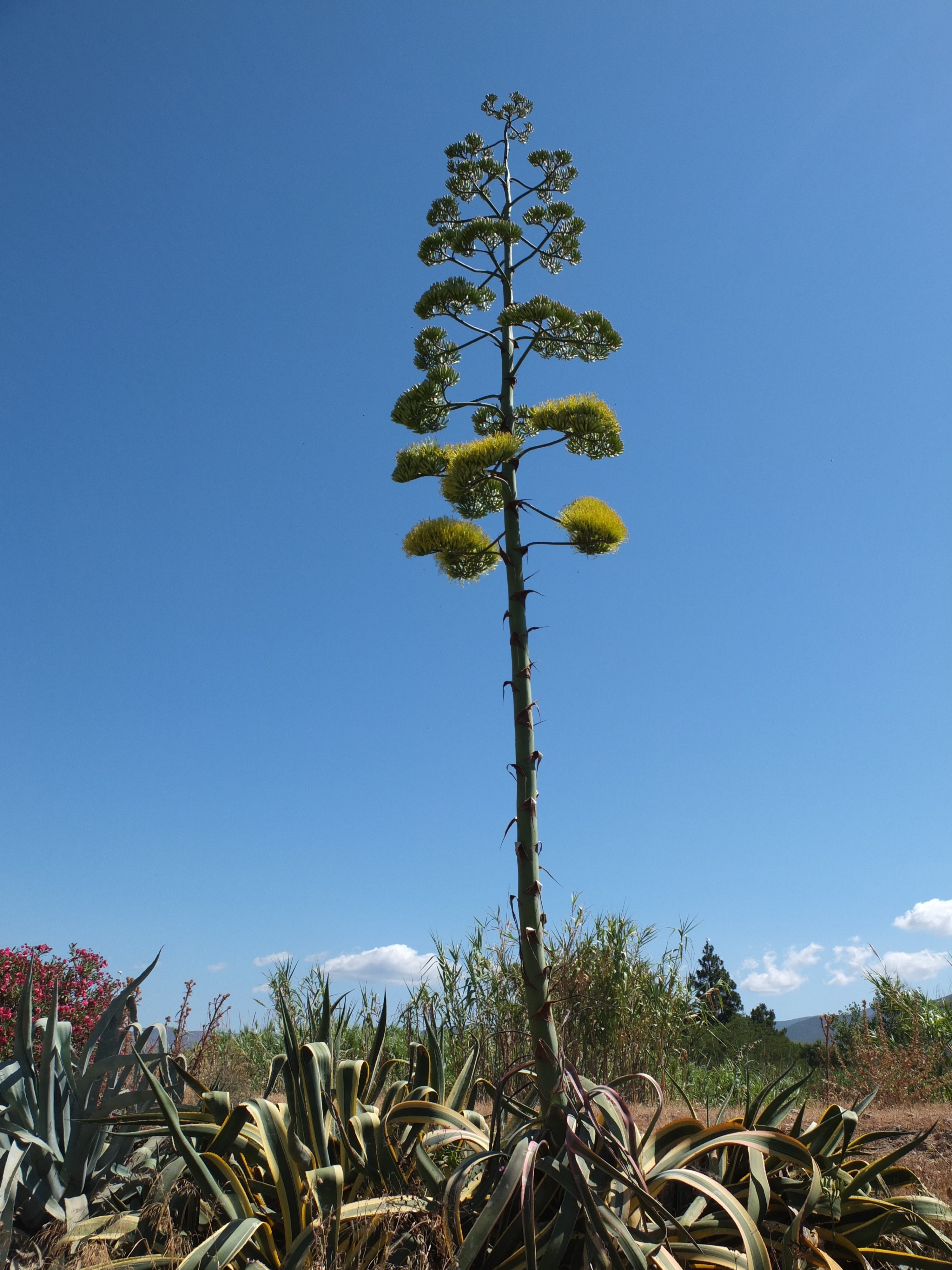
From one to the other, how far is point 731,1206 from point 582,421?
10.5ft

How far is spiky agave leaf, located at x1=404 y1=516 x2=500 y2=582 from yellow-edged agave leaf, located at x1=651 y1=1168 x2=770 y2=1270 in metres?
2.57

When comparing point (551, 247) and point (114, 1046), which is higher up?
point (551, 247)

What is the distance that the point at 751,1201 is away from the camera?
286cm

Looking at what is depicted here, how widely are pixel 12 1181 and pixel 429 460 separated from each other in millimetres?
3272

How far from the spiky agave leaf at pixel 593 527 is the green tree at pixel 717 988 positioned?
5.52 m

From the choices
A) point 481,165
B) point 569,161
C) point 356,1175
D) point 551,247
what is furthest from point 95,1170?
point 569,161

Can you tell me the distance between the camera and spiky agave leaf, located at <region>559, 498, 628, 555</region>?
3.86 meters

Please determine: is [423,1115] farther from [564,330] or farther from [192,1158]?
[564,330]

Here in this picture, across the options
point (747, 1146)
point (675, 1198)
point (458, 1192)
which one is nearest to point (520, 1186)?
point (458, 1192)

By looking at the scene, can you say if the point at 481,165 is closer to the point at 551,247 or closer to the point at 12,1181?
the point at 551,247

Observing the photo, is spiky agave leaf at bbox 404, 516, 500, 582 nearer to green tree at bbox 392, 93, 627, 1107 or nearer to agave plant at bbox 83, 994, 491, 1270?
green tree at bbox 392, 93, 627, 1107

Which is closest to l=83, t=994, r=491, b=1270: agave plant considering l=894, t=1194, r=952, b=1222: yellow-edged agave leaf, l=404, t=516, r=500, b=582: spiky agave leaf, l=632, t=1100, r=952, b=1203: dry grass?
l=632, t=1100, r=952, b=1203: dry grass

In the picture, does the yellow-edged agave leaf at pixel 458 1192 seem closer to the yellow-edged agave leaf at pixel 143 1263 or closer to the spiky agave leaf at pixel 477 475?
the yellow-edged agave leaf at pixel 143 1263

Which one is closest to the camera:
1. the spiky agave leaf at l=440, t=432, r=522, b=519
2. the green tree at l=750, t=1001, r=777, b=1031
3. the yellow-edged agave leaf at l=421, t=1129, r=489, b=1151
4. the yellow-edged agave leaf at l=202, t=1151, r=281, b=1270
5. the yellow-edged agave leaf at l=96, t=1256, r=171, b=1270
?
the yellow-edged agave leaf at l=96, t=1256, r=171, b=1270
